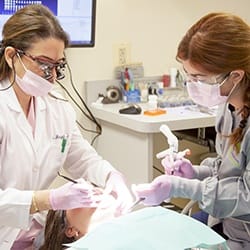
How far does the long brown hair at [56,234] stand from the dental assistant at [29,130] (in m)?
0.06

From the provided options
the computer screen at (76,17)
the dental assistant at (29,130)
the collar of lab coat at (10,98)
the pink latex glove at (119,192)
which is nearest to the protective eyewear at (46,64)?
the dental assistant at (29,130)

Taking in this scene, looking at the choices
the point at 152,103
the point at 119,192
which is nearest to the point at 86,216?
the point at 119,192

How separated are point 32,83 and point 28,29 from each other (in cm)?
19

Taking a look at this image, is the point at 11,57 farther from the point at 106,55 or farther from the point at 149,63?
the point at 149,63

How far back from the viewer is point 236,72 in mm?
1549

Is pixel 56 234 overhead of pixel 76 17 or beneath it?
beneath

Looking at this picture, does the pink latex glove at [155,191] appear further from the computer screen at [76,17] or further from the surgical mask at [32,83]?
the computer screen at [76,17]

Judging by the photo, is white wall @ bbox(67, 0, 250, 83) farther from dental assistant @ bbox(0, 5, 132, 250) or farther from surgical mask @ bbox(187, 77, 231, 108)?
surgical mask @ bbox(187, 77, 231, 108)

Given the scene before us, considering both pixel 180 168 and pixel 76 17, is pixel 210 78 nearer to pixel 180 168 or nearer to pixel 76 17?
pixel 180 168

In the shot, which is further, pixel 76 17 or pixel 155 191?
pixel 76 17

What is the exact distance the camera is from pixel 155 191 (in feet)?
5.13

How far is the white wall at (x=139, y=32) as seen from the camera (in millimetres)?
2797

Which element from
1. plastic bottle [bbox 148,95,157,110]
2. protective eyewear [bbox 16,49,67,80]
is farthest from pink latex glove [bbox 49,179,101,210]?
plastic bottle [bbox 148,95,157,110]

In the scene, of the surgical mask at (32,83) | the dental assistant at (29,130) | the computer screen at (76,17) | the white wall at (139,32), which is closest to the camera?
the dental assistant at (29,130)
